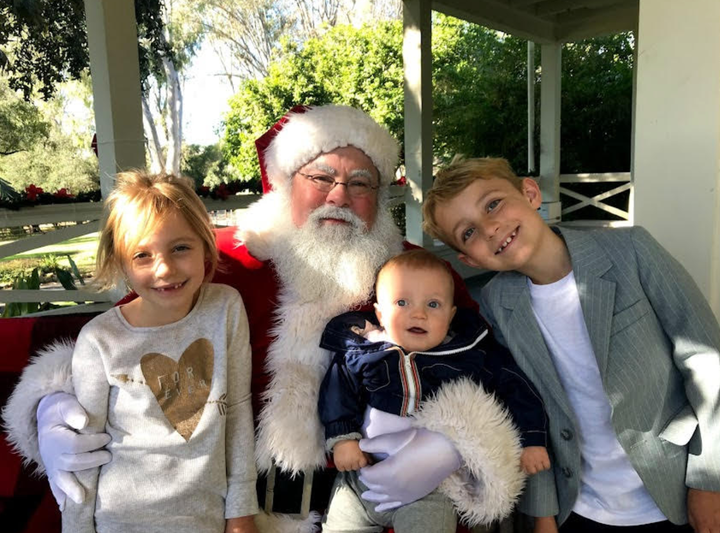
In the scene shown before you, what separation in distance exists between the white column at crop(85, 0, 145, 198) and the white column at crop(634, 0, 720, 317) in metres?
2.82

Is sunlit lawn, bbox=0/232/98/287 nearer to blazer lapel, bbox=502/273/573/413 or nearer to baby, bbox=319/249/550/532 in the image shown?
baby, bbox=319/249/550/532

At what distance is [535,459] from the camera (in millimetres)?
1544

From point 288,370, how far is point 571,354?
A: 0.89 m

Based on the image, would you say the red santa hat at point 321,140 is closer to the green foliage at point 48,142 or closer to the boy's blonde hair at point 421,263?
the boy's blonde hair at point 421,263

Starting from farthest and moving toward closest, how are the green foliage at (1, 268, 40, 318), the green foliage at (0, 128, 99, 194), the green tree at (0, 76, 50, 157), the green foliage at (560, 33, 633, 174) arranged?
the green foliage at (0, 128, 99, 194)
the green tree at (0, 76, 50, 157)
the green foliage at (560, 33, 633, 174)
the green foliage at (1, 268, 40, 318)

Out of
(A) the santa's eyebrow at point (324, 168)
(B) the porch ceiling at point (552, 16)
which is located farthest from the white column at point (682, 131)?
(B) the porch ceiling at point (552, 16)

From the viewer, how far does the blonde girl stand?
57.3 inches

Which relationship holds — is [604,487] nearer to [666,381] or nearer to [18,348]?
[666,381]

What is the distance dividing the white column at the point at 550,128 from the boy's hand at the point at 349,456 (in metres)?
6.90

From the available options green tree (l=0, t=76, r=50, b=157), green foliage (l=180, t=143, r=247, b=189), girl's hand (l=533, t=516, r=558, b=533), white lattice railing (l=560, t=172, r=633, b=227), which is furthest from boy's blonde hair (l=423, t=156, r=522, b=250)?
green foliage (l=180, t=143, r=247, b=189)

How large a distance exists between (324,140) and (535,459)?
4.52 ft

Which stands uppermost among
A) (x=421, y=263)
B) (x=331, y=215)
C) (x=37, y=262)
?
(x=331, y=215)

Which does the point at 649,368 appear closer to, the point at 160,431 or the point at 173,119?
the point at 160,431

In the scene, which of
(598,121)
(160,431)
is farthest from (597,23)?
(160,431)
